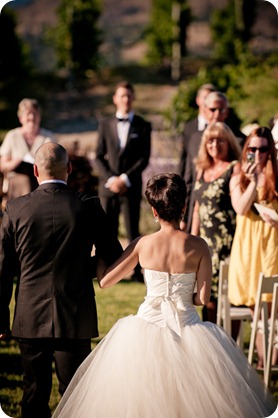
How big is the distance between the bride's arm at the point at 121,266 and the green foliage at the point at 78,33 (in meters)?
40.4

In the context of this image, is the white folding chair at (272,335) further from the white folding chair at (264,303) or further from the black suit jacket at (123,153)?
the black suit jacket at (123,153)

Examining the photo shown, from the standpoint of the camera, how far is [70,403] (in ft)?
13.3

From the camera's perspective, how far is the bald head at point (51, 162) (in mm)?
4176

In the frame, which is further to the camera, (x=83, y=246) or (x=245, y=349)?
(x=245, y=349)

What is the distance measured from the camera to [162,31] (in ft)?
164

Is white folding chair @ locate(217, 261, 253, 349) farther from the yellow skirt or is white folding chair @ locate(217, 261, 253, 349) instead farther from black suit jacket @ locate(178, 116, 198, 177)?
black suit jacket @ locate(178, 116, 198, 177)

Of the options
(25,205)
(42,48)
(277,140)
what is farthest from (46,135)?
(42,48)

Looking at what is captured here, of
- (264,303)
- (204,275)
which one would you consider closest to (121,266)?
(204,275)

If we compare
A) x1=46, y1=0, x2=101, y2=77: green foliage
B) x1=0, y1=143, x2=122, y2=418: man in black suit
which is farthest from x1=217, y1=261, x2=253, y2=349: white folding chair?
x1=46, y1=0, x2=101, y2=77: green foliage

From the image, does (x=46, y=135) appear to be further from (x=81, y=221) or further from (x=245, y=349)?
(x=81, y=221)

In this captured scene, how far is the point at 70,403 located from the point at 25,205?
0.98m

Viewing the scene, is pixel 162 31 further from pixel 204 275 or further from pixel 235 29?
pixel 204 275

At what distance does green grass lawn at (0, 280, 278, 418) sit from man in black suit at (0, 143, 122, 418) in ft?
4.15

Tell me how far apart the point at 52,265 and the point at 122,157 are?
5241 millimetres
